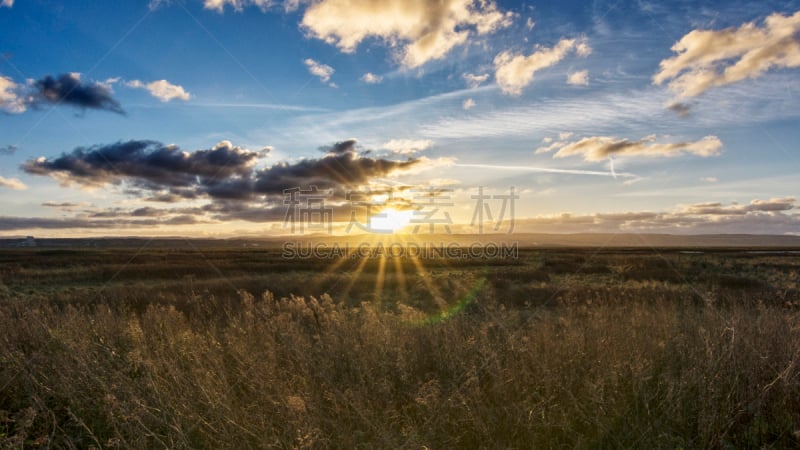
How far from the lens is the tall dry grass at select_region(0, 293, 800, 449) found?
367 cm

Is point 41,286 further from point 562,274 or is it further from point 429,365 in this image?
point 562,274

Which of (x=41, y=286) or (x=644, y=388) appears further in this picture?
(x=41, y=286)

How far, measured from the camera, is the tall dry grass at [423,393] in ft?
12.0

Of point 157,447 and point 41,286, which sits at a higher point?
point 157,447

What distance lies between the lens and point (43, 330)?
6.64 meters

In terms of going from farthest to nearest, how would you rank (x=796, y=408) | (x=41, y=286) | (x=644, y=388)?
1. (x=41, y=286)
2. (x=644, y=388)
3. (x=796, y=408)

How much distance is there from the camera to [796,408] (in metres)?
4.03

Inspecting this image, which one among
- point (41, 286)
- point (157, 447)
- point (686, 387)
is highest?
point (686, 387)

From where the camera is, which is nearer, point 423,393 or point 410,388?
point 423,393

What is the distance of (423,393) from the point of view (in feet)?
13.0

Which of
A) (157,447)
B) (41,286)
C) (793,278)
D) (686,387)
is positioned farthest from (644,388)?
(41,286)

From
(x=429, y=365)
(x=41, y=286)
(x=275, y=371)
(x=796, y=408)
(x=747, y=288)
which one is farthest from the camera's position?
(x=41, y=286)

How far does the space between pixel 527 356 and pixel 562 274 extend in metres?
27.7

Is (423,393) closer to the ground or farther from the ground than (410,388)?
farther from the ground
